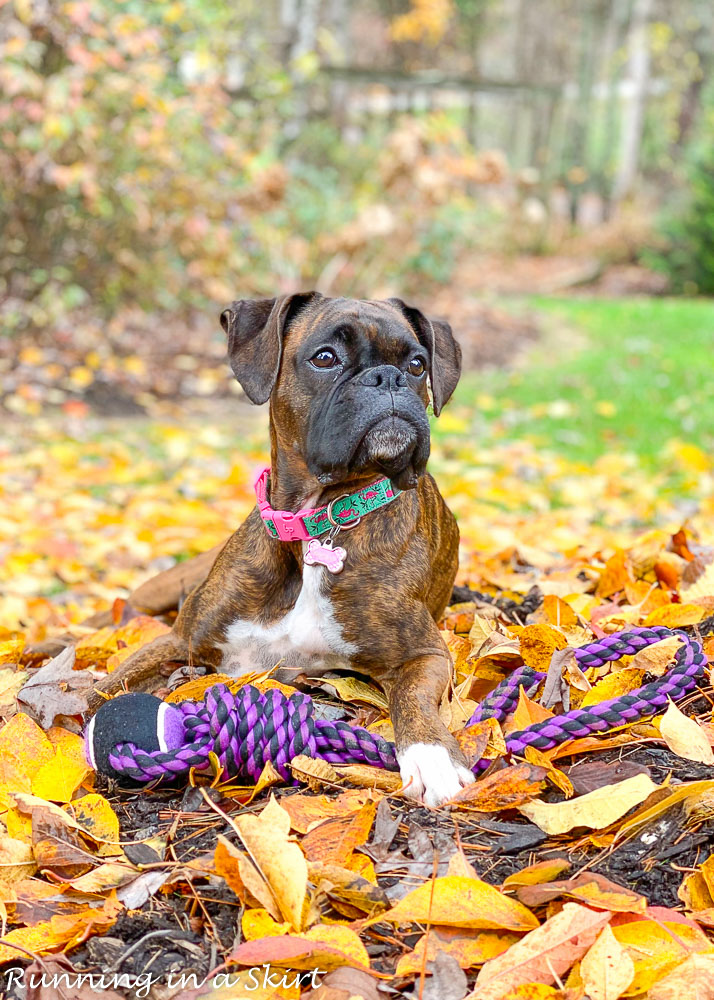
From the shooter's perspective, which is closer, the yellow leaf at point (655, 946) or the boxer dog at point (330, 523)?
the yellow leaf at point (655, 946)

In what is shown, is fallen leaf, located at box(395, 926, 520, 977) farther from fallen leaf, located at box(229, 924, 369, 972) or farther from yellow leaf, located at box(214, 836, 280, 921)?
yellow leaf, located at box(214, 836, 280, 921)

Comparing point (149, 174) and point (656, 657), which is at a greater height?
point (149, 174)

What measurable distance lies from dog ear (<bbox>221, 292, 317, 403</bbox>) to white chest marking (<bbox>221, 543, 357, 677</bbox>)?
26.0 inches

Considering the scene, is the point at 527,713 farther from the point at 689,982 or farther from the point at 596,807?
the point at 689,982

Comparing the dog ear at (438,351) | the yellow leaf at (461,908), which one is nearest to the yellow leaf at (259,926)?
the yellow leaf at (461,908)

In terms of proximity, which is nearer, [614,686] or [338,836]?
[338,836]

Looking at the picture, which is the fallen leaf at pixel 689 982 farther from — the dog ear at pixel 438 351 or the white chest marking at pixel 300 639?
the dog ear at pixel 438 351

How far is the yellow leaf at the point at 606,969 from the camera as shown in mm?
1861

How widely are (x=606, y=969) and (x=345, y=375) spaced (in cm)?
195

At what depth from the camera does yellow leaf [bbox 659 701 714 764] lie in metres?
2.51

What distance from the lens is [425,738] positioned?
2684 millimetres

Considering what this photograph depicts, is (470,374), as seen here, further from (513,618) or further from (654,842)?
(654,842)

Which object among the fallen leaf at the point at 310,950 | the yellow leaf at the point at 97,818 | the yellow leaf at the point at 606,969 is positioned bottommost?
the yellow leaf at the point at 97,818

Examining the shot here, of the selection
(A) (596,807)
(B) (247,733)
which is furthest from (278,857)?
(A) (596,807)
